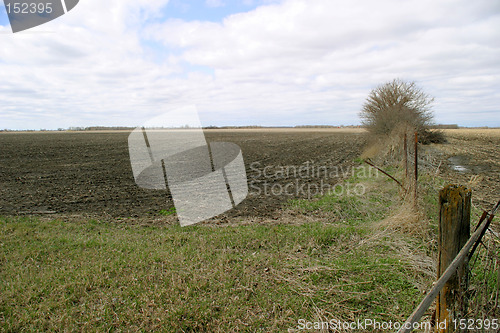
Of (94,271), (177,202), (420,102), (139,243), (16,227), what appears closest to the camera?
(94,271)

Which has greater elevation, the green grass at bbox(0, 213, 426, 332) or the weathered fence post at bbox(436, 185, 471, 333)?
the weathered fence post at bbox(436, 185, 471, 333)

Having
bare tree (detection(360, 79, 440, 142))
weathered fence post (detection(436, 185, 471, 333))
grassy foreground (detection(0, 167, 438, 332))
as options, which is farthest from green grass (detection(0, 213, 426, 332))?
bare tree (detection(360, 79, 440, 142))

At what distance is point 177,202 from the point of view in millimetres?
8961

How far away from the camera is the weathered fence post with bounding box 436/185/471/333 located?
2.30 m

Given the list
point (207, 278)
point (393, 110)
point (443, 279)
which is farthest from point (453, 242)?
point (393, 110)

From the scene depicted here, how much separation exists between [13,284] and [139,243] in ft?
6.18

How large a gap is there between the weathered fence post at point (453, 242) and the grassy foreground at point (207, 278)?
1.09 meters

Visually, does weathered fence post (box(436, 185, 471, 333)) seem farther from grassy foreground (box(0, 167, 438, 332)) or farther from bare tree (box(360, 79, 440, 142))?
bare tree (box(360, 79, 440, 142))

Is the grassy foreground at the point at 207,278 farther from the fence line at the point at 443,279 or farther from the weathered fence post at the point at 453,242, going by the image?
the fence line at the point at 443,279

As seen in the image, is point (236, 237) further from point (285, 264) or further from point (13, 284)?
point (13, 284)

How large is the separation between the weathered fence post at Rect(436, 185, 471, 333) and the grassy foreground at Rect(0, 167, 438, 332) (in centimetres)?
109

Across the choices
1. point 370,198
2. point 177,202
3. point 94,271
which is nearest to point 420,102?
point 370,198

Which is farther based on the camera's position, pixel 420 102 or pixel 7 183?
pixel 420 102

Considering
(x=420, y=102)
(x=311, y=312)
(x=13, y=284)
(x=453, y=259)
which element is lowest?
(x=311, y=312)
